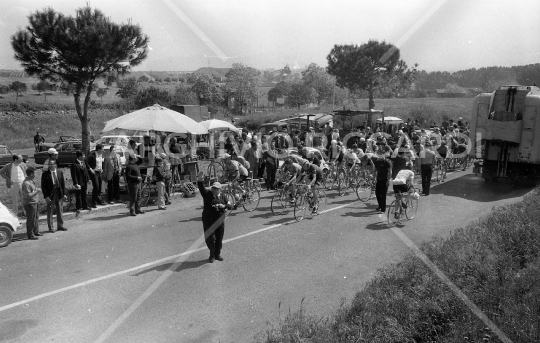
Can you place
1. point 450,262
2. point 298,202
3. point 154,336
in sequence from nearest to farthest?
point 154,336, point 450,262, point 298,202

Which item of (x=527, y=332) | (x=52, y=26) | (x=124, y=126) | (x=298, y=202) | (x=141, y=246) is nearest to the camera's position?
(x=527, y=332)

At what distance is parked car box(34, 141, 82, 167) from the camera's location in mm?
22812

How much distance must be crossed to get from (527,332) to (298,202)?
25.7 ft

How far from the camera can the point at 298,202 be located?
12172 millimetres

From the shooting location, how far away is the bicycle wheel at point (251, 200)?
1323 cm

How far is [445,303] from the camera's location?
18.3 ft

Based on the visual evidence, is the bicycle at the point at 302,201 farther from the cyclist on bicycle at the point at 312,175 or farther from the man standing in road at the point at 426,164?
the man standing in road at the point at 426,164

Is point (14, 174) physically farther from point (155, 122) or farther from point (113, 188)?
point (155, 122)

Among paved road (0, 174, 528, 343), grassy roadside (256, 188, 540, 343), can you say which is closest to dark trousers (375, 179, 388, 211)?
paved road (0, 174, 528, 343)

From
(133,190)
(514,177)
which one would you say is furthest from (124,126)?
(514,177)

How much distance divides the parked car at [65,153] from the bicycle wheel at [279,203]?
13.1 m

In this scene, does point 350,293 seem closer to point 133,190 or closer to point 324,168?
point 133,190

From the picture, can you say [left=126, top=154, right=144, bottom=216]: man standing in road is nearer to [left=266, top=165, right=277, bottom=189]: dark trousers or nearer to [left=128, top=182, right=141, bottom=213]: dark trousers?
[left=128, top=182, right=141, bottom=213]: dark trousers

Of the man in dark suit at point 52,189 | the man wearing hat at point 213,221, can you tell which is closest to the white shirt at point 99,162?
the man in dark suit at point 52,189
